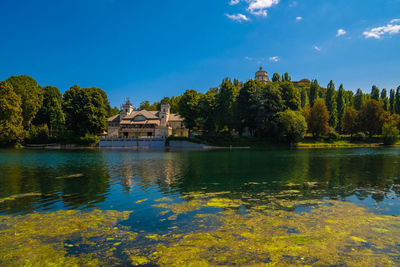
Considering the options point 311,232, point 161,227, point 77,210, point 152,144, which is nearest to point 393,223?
point 311,232

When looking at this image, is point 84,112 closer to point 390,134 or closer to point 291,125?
point 291,125

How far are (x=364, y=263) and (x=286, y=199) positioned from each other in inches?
254

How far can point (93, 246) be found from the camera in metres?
6.76

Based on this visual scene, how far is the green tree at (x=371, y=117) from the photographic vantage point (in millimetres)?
81062

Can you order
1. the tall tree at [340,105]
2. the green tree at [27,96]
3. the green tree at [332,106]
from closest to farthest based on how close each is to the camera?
1. the green tree at [27,96]
2. the green tree at [332,106]
3. the tall tree at [340,105]

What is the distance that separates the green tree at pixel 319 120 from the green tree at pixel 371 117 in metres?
14.2

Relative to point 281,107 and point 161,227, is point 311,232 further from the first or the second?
point 281,107

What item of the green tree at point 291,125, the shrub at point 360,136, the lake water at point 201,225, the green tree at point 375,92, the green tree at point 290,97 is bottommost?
the lake water at point 201,225

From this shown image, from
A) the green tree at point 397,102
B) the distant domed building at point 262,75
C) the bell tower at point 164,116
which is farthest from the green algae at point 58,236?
the distant domed building at point 262,75

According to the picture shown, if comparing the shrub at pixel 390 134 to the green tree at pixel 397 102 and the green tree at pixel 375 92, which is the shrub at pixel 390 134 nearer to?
the green tree at pixel 375 92

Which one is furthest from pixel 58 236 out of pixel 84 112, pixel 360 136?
pixel 360 136

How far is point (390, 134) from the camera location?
7394 cm

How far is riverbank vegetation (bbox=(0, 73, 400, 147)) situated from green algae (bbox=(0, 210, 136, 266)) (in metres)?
63.5

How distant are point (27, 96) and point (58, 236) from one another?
293 feet
